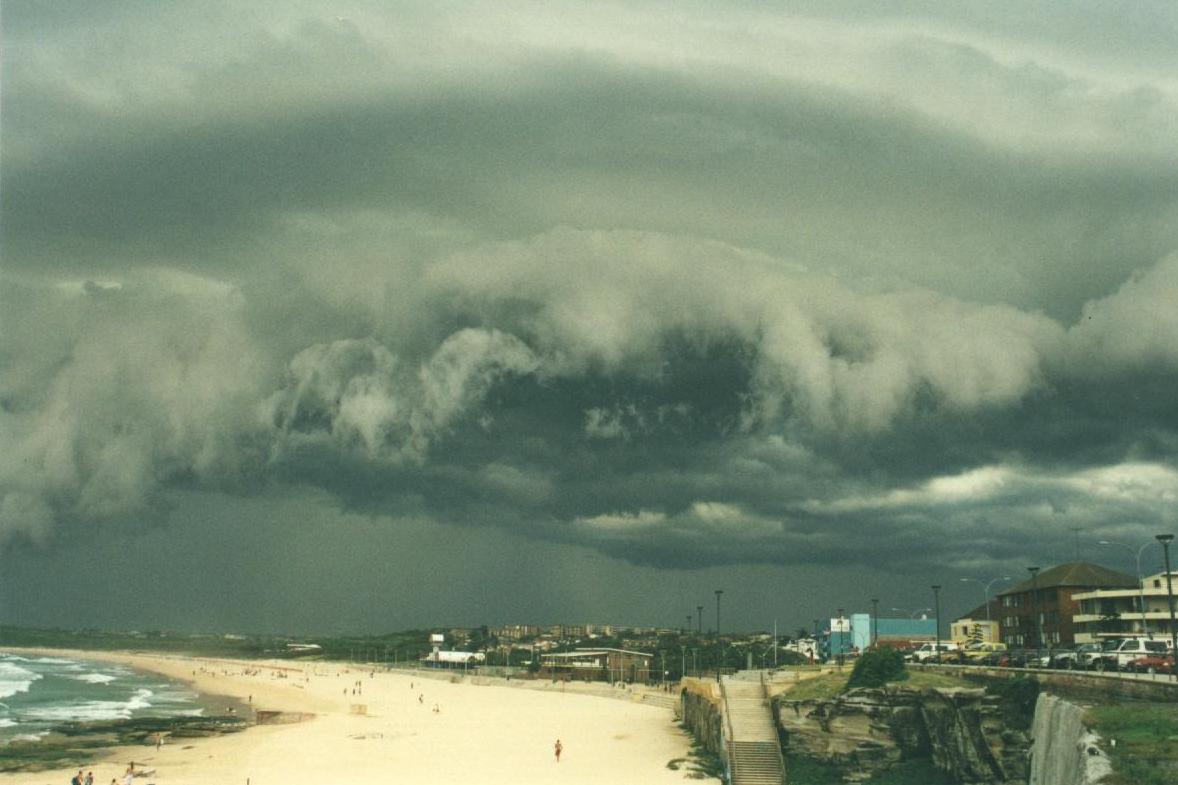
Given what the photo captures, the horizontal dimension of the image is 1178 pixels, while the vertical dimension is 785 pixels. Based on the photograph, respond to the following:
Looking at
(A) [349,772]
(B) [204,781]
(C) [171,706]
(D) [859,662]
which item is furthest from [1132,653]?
(C) [171,706]

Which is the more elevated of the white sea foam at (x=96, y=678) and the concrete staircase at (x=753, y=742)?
the concrete staircase at (x=753, y=742)

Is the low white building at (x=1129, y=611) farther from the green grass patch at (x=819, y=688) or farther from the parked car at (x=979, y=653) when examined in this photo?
the green grass patch at (x=819, y=688)

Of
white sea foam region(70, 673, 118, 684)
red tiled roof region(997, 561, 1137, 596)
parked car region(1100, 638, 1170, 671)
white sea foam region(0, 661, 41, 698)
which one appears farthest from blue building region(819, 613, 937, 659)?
white sea foam region(70, 673, 118, 684)

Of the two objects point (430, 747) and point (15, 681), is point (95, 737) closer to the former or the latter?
point (430, 747)

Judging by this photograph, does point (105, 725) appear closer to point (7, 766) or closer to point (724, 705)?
point (7, 766)

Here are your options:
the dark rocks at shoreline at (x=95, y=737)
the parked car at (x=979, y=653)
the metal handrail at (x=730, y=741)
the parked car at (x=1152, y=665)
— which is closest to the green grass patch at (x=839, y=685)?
the metal handrail at (x=730, y=741)

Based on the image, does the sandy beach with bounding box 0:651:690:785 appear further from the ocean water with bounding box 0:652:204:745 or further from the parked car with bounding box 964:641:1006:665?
the parked car with bounding box 964:641:1006:665
